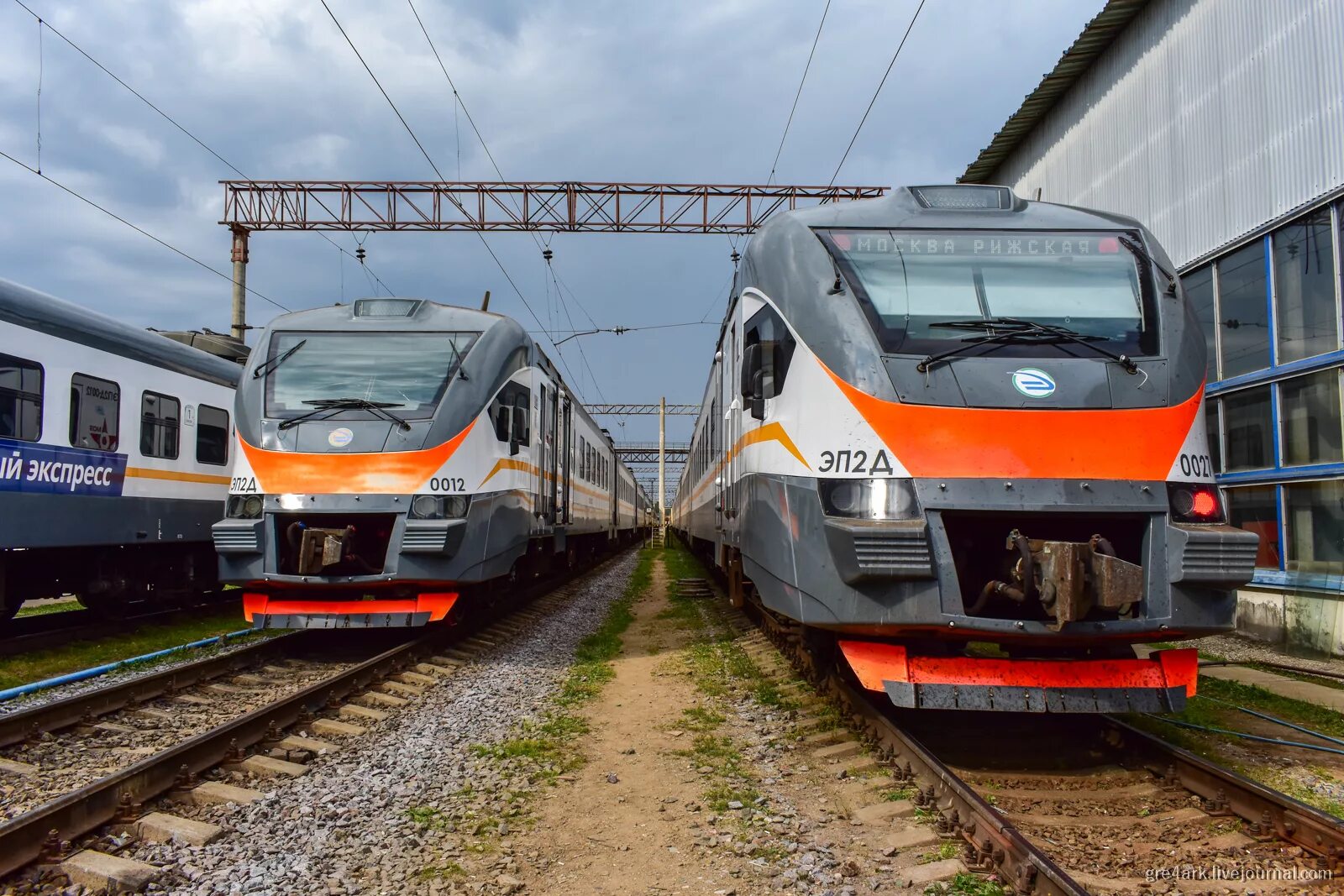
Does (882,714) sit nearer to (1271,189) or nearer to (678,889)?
(678,889)

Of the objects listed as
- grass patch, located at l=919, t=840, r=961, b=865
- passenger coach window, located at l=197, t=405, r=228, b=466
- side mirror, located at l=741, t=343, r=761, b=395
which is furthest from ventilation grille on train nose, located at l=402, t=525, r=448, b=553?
passenger coach window, located at l=197, t=405, r=228, b=466

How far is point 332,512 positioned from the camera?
7.89 m

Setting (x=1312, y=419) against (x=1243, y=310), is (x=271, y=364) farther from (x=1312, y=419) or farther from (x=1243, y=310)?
(x=1243, y=310)

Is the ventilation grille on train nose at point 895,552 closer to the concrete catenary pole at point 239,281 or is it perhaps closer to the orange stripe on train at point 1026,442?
the orange stripe on train at point 1026,442

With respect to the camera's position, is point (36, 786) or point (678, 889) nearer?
point (678, 889)

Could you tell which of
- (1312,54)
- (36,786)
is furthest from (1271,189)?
(36,786)

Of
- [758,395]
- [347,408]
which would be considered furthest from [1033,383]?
[347,408]

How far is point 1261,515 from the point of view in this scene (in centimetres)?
1038

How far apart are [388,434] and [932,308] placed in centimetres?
506

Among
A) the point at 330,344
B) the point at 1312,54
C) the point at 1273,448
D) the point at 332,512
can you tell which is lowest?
the point at 332,512

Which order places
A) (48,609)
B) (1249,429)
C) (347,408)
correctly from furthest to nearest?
(48,609), (1249,429), (347,408)

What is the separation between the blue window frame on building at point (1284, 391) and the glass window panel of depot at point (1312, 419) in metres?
0.01

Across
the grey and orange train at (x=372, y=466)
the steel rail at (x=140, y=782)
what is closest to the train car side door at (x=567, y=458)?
the grey and orange train at (x=372, y=466)

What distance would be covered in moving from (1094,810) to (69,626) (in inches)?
454
